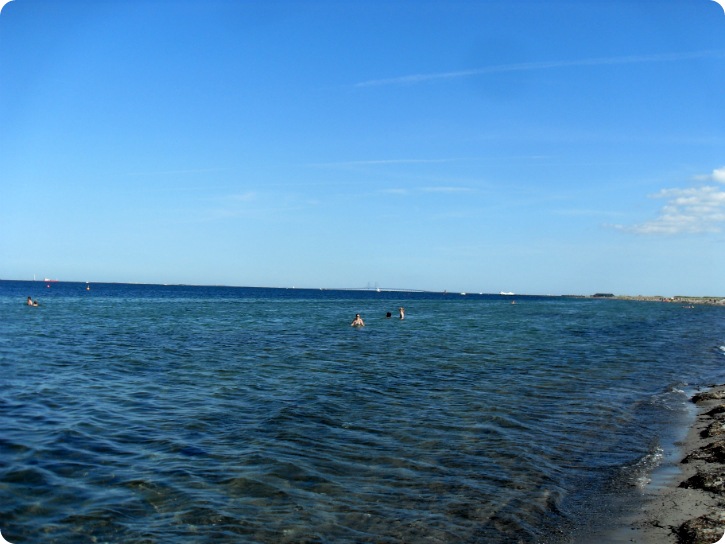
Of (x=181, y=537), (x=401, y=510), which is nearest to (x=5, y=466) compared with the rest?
(x=181, y=537)

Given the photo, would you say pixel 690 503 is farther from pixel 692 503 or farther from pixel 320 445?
pixel 320 445

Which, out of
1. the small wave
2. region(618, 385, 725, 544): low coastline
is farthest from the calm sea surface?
region(618, 385, 725, 544): low coastline

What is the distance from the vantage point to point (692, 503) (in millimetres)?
9781

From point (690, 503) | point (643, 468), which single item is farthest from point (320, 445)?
point (690, 503)

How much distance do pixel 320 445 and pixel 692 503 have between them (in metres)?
7.58

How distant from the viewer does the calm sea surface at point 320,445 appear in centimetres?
895

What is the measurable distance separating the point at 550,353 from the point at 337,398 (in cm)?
1980

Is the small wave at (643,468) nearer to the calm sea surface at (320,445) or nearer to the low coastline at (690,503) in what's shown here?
the calm sea surface at (320,445)

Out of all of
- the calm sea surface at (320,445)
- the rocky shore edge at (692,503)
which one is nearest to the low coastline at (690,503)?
the rocky shore edge at (692,503)

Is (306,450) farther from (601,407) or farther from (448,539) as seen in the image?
(601,407)

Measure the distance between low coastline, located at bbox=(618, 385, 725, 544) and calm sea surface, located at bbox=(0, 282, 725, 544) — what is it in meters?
0.56

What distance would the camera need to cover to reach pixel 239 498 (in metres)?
9.73

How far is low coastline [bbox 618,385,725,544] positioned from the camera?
8.45 meters

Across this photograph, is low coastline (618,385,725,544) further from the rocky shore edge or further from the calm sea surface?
the calm sea surface
